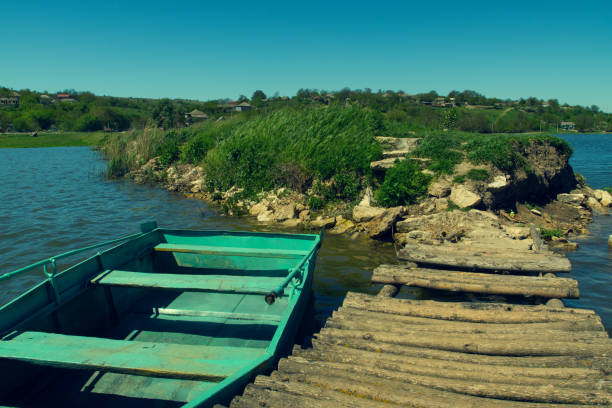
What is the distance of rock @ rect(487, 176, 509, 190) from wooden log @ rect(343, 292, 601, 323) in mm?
6816

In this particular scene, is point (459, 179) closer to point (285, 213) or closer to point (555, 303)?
point (285, 213)

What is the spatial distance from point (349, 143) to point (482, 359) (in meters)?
10.7

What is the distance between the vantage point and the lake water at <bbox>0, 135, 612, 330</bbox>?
7590 millimetres

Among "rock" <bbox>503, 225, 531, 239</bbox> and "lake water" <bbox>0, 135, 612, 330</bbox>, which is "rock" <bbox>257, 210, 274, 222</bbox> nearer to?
"lake water" <bbox>0, 135, 612, 330</bbox>

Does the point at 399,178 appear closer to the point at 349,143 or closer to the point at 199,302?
the point at 349,143

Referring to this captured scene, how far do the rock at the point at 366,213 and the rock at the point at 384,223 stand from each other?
276 mm

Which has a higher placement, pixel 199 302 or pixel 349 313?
pixel 349 313

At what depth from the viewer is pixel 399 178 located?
11461mm

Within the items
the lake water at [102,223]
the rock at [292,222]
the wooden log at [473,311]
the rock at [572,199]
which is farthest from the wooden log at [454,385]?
the rock at [572,199]

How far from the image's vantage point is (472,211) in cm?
981

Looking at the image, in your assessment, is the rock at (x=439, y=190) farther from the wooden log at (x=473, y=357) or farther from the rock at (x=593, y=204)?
the wooden log at (x=473, y=357)

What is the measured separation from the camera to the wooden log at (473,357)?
3.57m

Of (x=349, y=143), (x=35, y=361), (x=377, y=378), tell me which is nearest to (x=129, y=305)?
(x=35, y=361)

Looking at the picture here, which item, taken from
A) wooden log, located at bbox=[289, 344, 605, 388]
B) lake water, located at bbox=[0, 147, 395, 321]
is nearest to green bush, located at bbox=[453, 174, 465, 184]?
lake water, located at bbox=[0, 147, 395, 321]
